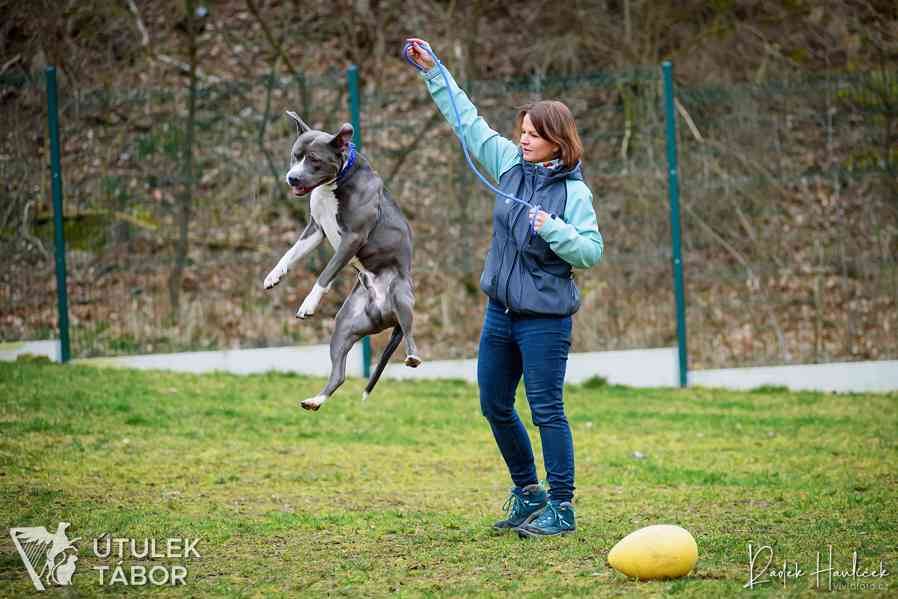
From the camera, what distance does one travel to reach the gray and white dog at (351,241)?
495 centimetres

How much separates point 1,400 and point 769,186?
25.9 ft

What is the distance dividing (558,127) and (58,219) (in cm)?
719

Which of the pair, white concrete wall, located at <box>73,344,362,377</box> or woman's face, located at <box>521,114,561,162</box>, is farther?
white concrete wall, located at <box>73,344,362,377</box>

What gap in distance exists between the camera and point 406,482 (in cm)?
797

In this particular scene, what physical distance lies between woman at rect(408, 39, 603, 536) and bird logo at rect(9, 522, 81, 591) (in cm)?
219

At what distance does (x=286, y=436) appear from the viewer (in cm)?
945

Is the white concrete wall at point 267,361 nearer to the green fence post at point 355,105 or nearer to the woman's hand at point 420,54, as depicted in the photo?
the green fence post at point 355,105

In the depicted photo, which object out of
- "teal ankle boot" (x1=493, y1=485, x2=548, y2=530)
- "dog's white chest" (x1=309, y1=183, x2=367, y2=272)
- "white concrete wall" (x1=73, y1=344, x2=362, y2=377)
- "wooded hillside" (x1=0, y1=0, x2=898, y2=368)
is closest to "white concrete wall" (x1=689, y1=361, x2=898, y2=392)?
"wooded hillside" (x1=0, y1=0, x2=898, y2=368)

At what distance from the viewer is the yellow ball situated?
196 inches

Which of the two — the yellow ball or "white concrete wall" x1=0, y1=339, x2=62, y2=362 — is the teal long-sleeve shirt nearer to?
the yellow ball

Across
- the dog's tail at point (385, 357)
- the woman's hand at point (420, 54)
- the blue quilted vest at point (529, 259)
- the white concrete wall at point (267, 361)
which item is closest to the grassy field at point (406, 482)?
the white concrete wall at point (267, 361)

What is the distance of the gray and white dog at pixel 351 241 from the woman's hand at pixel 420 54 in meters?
0.73

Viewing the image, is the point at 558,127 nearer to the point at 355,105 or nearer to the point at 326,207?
the point at 326,207

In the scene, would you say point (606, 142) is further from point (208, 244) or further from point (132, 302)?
point (132, 302)
